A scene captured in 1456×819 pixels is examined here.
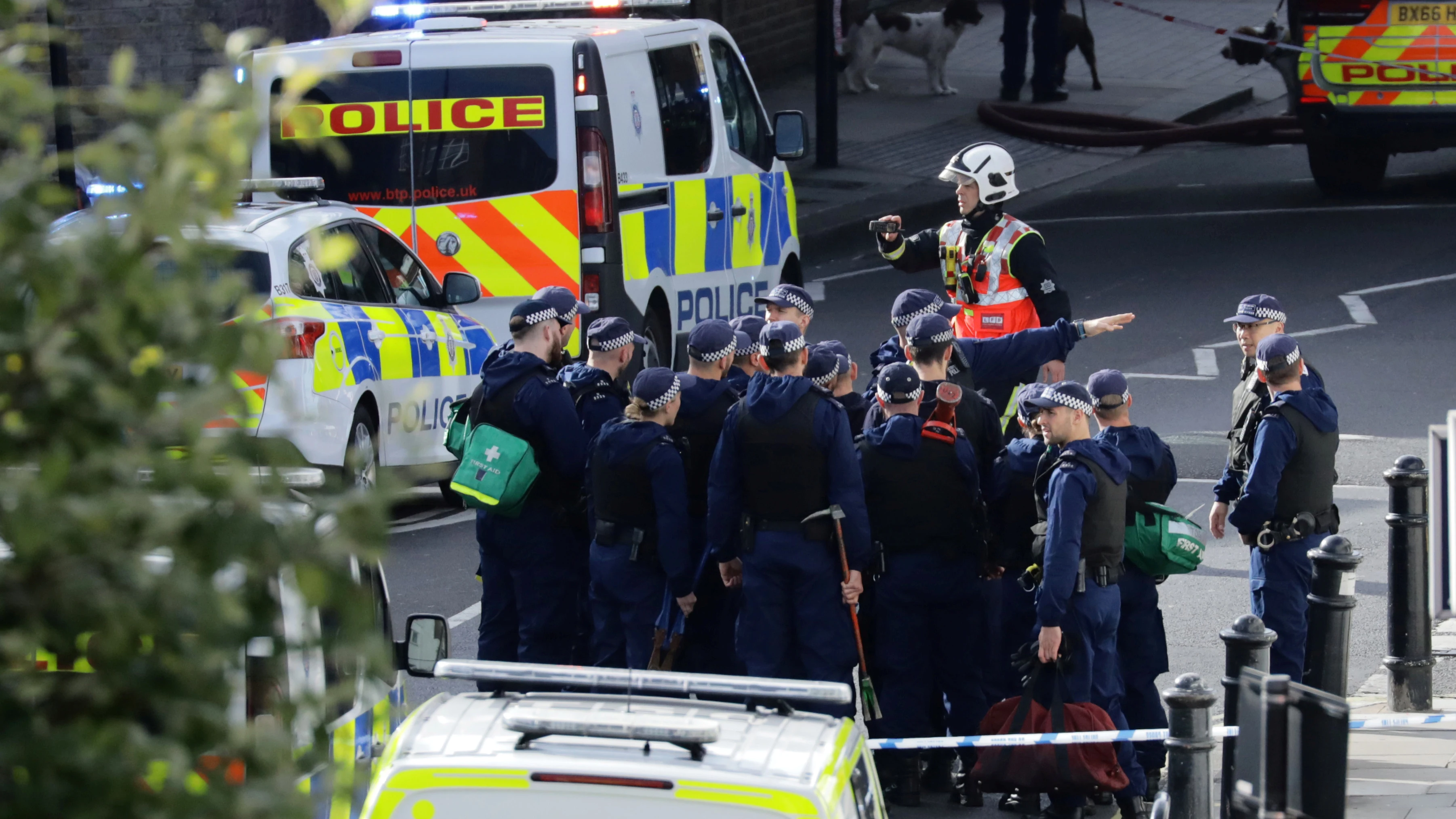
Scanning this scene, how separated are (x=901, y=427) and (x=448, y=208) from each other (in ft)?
15.5

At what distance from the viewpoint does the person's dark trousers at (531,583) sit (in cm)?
721

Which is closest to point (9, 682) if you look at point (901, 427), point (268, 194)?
point (901, 427)

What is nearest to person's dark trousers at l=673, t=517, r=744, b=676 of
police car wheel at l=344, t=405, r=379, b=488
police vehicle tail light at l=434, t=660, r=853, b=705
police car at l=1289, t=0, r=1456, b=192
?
police car wheel at l=344, t=405, r=379, b=488

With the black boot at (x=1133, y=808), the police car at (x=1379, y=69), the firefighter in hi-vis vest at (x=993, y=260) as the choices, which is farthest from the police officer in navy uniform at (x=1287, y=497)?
the police car at (x=1379, y=69)

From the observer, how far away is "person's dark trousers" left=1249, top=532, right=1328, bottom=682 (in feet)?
23.6

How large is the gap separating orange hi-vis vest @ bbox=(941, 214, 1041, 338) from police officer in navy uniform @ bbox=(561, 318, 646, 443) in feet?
6.97

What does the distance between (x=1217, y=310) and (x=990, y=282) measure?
20.5ft

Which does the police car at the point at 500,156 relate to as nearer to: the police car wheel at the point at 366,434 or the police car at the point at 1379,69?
the police car wheel at the point at 366,434

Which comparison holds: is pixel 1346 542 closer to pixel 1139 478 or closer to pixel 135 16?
pixel 1139 478

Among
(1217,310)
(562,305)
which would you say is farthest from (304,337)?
(1217,310)

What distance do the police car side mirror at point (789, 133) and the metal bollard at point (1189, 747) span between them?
7.74 m

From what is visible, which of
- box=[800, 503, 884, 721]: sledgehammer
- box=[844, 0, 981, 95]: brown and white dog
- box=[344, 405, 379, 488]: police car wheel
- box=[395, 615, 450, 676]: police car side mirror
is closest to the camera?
box=[395, 615, 450, 676]: police car side mirror

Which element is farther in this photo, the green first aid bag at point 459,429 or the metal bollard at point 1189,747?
the green first aid bag at point 459,429

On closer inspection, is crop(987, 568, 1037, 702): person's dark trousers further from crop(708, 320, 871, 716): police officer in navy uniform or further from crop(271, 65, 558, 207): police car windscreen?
crop(271, 65, 558, 207): police car windscreen
